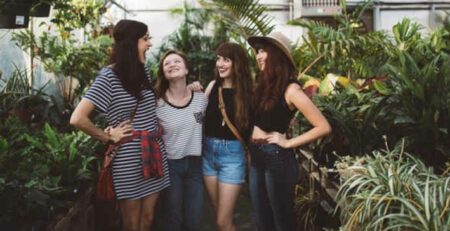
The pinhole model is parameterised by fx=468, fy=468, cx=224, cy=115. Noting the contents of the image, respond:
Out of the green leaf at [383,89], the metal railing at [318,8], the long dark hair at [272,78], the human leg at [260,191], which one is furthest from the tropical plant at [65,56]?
the metal railing at [318,8]

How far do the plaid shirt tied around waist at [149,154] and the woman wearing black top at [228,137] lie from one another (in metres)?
0.41

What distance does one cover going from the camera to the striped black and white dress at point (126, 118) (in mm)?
2555

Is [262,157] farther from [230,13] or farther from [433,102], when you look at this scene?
[230,13]

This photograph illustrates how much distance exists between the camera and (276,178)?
2590mm

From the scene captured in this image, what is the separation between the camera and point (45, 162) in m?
3.33

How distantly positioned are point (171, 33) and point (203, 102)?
7981mm

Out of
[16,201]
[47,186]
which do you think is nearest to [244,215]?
[47,186]

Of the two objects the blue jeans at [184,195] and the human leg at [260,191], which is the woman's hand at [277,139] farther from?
the blue jeans at [184,195]

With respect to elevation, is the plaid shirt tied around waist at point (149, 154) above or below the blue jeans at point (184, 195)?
above

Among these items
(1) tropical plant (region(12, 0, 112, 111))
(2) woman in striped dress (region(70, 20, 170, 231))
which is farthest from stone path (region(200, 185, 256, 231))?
(1) tropical plant (region(12, 0, 112, 111))

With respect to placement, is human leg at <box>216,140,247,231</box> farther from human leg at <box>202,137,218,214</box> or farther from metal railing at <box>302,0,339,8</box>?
metal railing at <box>302,0,339,8</box>

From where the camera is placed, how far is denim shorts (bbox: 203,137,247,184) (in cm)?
298

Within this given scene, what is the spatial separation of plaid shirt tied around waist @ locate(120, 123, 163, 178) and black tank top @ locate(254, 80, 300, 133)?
63 cm

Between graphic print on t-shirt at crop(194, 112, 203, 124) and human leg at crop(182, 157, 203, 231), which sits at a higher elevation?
graphic print on t-shirt at crop(194, 112, 203, 124)
